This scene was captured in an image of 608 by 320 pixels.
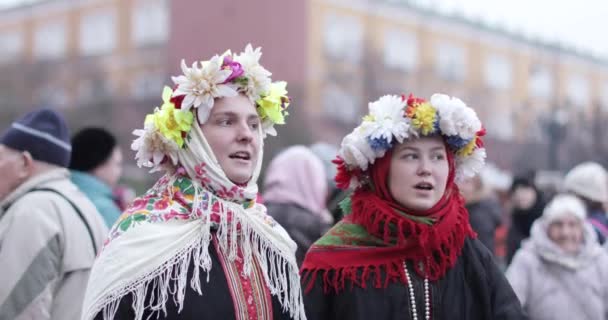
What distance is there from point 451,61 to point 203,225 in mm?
45131

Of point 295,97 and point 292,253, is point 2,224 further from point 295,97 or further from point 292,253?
point 295,97

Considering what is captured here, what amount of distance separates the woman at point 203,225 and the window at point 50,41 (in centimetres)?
4767

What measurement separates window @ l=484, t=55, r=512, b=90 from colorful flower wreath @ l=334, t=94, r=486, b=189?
46965 mm

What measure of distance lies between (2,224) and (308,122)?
3293 cm

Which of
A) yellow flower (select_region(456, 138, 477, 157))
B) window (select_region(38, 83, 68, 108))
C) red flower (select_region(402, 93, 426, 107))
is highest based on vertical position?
red flower (select_region(402, 93, 426, 107))

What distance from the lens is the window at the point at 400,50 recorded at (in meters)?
44.8

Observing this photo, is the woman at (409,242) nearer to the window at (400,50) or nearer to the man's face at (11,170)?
the man's face at (11,170)

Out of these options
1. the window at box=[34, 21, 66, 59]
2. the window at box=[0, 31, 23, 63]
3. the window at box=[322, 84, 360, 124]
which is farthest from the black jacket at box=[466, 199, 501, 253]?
the window at box=[34, 21, 66, 59]

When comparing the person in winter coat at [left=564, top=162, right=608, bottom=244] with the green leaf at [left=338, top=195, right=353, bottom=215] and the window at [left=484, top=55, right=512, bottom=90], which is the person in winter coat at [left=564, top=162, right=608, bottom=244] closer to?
the green leaf at [left=338, top=195, right=353, bottom=215]

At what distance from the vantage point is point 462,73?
48.7m

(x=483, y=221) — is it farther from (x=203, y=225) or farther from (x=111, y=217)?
(x=203, y=225)

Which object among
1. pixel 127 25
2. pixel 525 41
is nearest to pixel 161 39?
pixel 127 25

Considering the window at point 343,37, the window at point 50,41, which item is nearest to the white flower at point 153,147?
the window at point 343,37

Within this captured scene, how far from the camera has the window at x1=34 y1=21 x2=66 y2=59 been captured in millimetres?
49938
